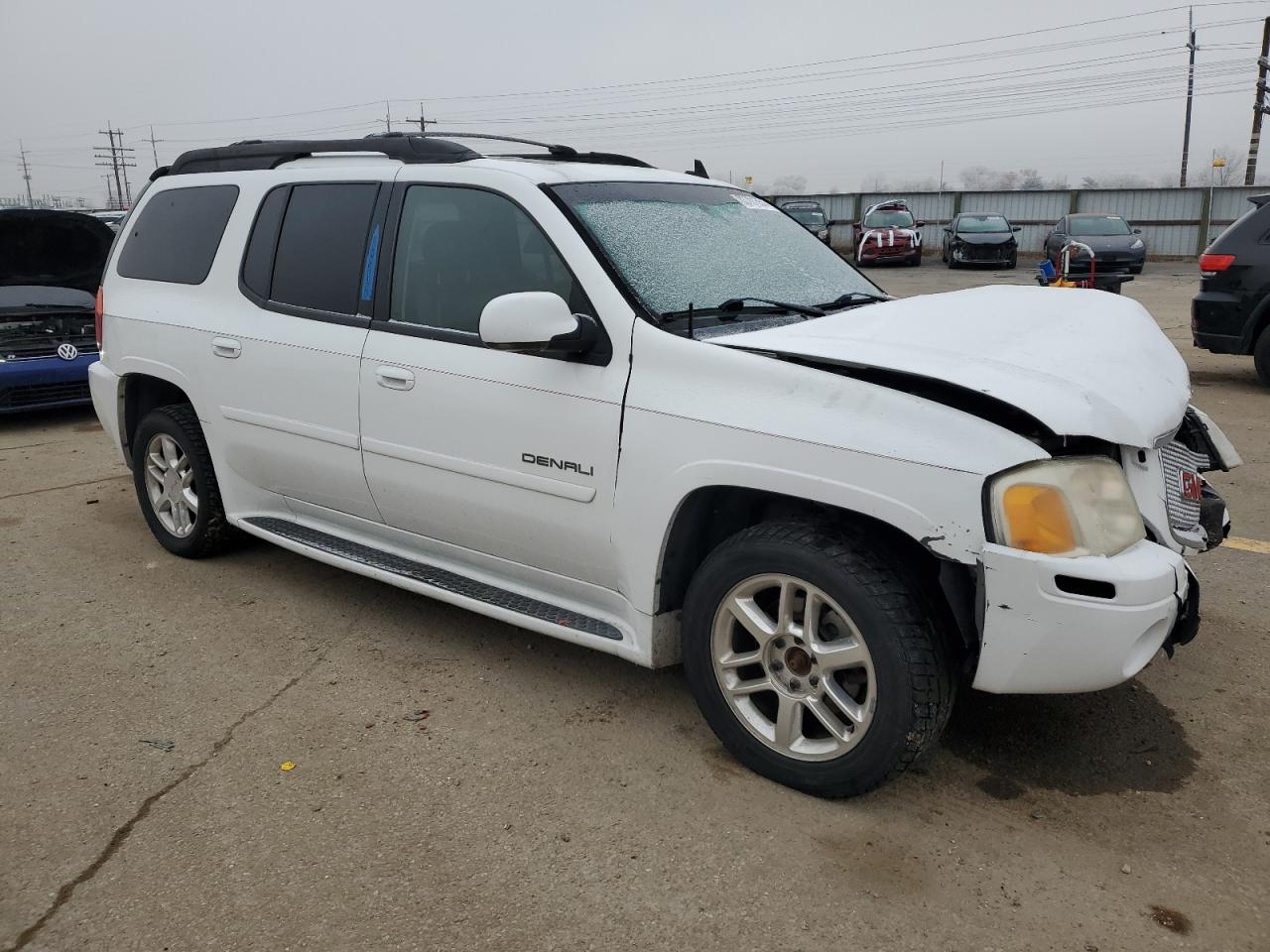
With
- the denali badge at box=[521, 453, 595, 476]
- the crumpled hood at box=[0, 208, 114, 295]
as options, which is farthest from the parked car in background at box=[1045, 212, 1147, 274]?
the denali badge at box=[521, 453, 595, 476]

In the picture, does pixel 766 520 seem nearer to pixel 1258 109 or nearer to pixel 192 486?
pixel 192 486

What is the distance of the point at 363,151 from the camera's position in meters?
4.05

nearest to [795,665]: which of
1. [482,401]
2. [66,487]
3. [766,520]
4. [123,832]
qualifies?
[766,520]

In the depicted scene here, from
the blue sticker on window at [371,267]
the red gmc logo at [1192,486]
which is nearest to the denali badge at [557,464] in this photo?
the blue sticker on window at [371,267]

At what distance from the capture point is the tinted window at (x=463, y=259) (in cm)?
339

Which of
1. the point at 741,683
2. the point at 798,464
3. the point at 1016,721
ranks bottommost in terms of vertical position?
the point at 1016,721

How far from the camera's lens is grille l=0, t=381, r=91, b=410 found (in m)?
7.99

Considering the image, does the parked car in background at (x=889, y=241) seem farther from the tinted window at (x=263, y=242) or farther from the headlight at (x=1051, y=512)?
the headlight at (x=1051, y=512)

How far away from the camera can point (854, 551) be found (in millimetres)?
2738

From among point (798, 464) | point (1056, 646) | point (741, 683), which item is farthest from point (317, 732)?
point (1056, 646)

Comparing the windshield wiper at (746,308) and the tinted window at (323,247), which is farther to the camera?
the tinted window at (323,247)

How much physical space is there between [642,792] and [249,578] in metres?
2.58

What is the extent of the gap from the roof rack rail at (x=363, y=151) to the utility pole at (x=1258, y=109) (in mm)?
39682

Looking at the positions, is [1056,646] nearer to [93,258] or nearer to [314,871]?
[314,871]
